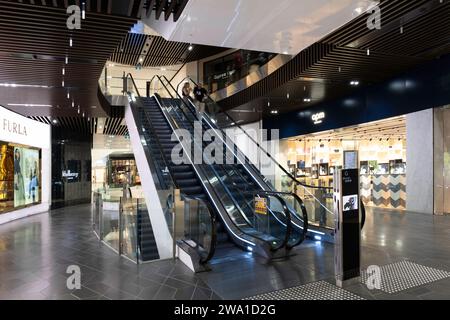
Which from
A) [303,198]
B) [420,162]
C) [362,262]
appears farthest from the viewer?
[420,162]

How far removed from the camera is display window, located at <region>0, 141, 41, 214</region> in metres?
8.94

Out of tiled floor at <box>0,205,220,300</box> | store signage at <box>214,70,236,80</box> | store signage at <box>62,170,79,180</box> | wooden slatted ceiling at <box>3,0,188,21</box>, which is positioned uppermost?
store signage at <box>214,70,236,80</box>

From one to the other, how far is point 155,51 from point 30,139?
7.27 metres

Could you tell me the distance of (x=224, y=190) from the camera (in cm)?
679

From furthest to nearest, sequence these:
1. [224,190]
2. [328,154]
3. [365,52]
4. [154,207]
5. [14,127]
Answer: [328,154] → [14,127] → [365,52] → [224,190] → [154,207]

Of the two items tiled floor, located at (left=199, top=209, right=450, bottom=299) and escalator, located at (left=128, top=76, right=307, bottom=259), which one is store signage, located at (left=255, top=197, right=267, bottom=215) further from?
tiled floor, located at (left=199, top=209, right=450, bottom=299)

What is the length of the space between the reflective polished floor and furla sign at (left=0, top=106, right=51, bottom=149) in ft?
10.6

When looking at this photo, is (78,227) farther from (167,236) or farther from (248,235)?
(248,235)

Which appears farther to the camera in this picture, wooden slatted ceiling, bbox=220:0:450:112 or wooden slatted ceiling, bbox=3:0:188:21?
wooden slatted ceiling, bbox=220:0:450:112

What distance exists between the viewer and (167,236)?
214 inches

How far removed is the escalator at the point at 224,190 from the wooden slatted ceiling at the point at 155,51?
14.1 feet

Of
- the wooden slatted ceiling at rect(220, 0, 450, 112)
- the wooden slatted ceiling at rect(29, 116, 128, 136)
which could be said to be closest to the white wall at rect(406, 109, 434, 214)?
the wooden slatted ceiling at rect(220, 0, 450, 112)
